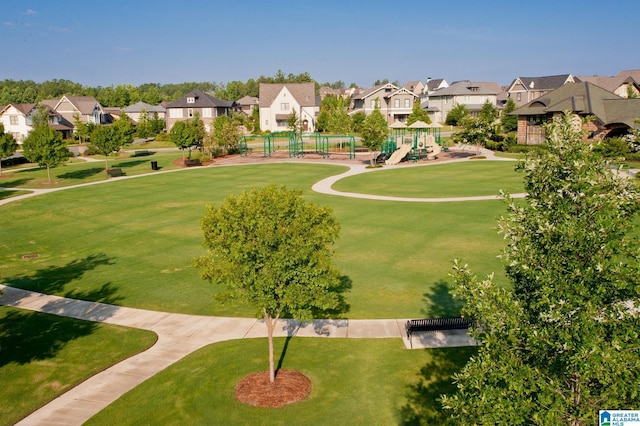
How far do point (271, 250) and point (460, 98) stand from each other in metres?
110

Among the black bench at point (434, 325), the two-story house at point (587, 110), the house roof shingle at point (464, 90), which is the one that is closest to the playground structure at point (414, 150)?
the two-story house at point (587, 110)

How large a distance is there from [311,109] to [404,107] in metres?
20.4

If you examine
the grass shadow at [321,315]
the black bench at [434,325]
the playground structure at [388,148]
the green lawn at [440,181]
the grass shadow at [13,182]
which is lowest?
the grass shadow at [321,315]

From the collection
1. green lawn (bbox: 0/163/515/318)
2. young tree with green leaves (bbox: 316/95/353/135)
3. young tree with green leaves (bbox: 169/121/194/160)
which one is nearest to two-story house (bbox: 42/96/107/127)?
young tree with green leaves (bbox: 316/95/353/135)

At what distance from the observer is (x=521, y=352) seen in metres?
8.05

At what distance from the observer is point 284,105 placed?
108 metres

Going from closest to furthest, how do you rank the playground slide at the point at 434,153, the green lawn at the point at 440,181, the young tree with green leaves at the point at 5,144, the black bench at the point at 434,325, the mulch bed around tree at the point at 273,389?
the mulch bed around tree at the point at 273,389 → the black bench at the point at 434,325 → the green lawn at the point at 440,181 → the young tree with green leaves at the point at 5,144 → the playground slide at the point at 434,153

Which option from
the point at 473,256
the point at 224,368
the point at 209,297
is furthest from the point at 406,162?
the point at 224,368

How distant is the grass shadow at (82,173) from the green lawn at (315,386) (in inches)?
1811

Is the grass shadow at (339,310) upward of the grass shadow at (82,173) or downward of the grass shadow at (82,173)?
downward

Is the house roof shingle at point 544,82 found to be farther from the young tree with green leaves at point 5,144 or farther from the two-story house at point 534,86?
the young tree with green leaves at point 5,144

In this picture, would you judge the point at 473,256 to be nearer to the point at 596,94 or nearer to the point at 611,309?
the point at 611,309

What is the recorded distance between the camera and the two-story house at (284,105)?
107500 mm

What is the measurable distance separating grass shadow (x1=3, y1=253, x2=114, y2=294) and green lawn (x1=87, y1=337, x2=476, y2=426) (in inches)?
424
